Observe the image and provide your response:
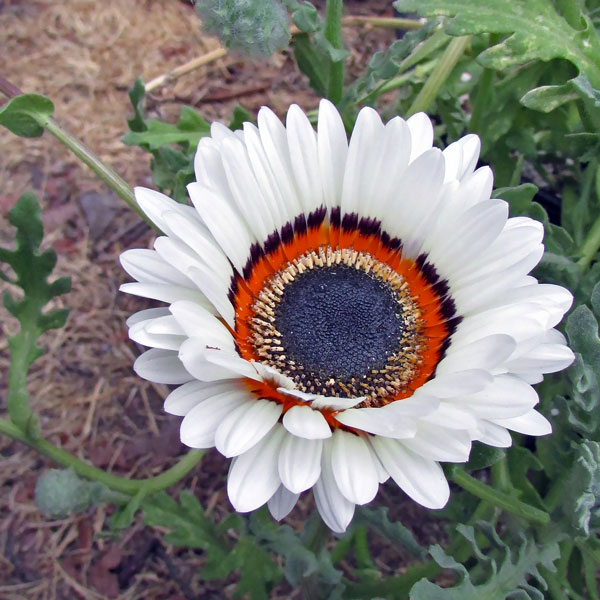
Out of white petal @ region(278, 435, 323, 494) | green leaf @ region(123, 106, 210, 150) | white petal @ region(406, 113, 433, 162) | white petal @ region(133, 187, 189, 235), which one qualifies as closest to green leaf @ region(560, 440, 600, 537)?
white petal @ region(278, 435, 323, 494)

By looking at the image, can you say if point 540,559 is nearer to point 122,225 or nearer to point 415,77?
point 415,77

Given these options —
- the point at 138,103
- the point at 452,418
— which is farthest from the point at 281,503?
the point at 138,103

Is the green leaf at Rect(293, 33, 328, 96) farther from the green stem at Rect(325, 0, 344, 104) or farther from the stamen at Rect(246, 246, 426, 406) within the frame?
the stamen at Rect(246, 246, 426, 406)

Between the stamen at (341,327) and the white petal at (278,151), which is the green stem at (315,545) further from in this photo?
the white petal at (278,151)

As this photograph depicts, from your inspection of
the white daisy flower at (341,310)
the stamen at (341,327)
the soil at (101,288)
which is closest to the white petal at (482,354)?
the white daisy flower at (341,310)

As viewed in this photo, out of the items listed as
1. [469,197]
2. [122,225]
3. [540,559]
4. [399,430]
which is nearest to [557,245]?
[469,197]
